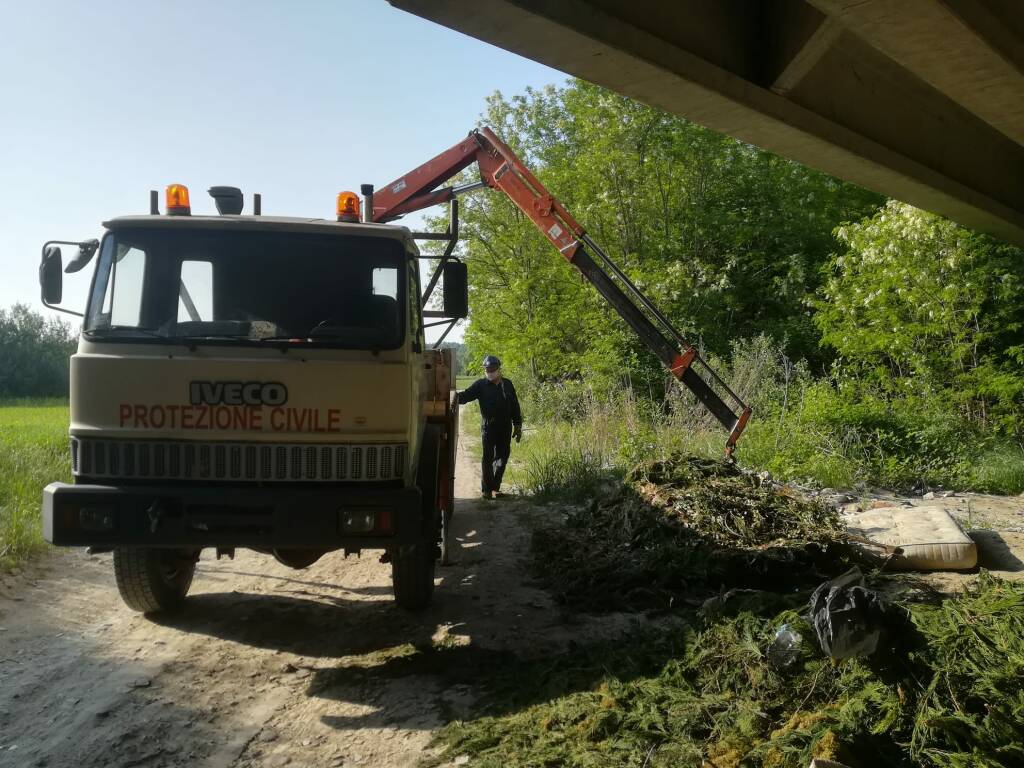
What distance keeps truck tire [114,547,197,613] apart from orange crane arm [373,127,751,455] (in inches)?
185

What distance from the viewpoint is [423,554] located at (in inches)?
206

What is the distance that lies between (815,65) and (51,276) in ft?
15.9

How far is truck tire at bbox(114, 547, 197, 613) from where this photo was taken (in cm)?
512

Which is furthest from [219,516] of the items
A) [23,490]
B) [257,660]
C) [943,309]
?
[943,309]

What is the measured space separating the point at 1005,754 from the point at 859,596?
0.85 m

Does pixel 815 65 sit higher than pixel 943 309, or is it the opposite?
pixel 815 65

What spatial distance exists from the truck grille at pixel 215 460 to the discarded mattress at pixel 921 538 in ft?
13.8

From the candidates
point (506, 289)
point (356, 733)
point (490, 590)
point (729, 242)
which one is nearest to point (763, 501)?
point (490, 590)

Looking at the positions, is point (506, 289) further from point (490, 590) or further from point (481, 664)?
point (481, 664)

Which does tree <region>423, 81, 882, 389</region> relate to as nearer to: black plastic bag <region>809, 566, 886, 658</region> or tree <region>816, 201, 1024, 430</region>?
tree <region>816, 201, 1024, 430</region>

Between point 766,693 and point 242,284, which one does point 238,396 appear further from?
point 766,693

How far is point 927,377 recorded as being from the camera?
11.7 meters

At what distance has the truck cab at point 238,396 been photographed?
4.33 meters

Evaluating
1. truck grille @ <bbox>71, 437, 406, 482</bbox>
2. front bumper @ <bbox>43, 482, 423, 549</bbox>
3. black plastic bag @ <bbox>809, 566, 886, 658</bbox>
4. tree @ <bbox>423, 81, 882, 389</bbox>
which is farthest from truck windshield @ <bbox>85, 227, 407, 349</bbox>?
tree @ <bbox>423, 81, 882, 389</bbox>
